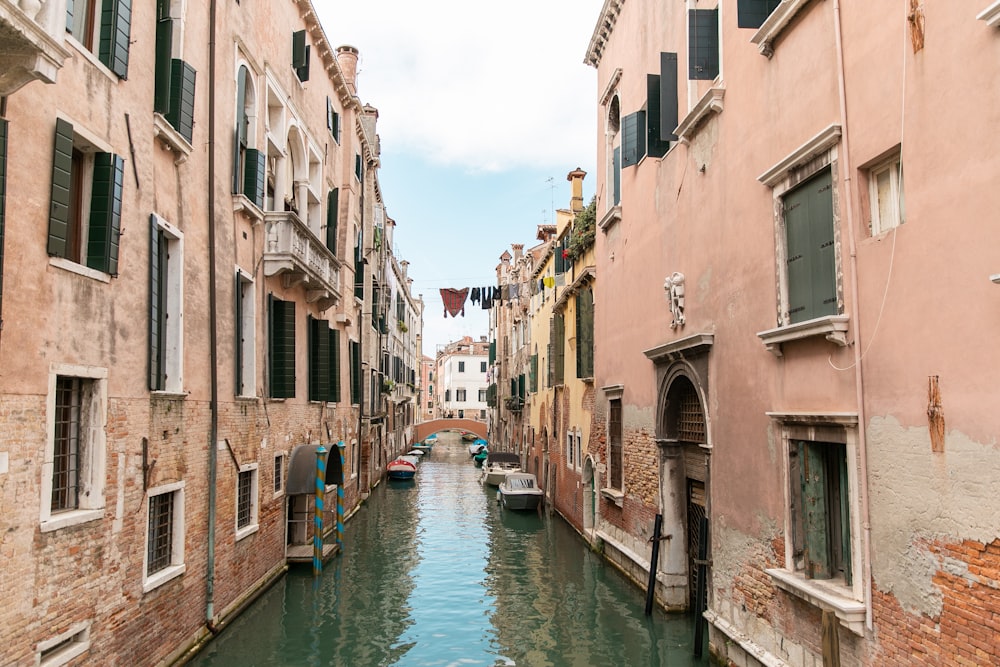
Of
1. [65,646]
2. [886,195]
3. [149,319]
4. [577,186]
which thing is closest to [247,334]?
[149,319]

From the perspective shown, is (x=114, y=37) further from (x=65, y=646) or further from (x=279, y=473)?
(x=279, y=473)

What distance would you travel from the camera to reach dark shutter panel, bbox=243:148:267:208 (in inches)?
462

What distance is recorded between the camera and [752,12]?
8094 millimetres

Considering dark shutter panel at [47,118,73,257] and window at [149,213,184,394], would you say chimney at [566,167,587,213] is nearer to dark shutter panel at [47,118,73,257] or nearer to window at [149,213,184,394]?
window at [149,213,184,394]

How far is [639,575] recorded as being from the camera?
41.1 ft

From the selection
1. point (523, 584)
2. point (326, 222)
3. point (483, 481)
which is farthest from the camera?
point (483, 481)

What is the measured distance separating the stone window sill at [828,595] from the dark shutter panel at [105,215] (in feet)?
22.8

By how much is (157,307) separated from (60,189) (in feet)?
7.07

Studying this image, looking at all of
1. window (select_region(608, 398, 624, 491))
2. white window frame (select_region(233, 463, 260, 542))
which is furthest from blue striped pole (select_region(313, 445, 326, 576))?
window (select_region(608, 398, 624, 491))

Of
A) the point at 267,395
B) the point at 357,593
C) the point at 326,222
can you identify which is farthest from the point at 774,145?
the point at 326,222

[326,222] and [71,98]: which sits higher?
[326,222]

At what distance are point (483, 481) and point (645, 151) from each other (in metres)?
23.1

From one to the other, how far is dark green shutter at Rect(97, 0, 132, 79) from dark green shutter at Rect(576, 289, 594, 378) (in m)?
11.8

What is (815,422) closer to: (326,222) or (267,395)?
(267,395)
